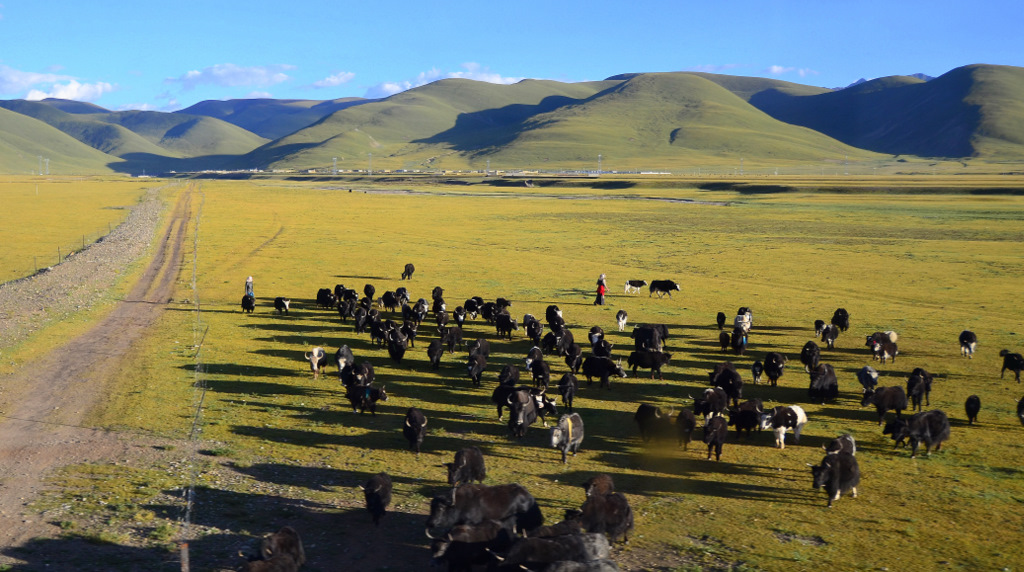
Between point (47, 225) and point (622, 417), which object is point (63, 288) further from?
point (47, 225)

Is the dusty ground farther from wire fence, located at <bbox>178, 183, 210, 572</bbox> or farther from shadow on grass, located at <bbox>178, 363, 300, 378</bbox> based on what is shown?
shadow on grass, located at <bbox>178, 363, 300, 378</bbox>

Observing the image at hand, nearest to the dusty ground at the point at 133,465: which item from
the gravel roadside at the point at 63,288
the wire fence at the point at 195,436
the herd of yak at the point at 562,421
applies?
the wire fence at the point at 195,436

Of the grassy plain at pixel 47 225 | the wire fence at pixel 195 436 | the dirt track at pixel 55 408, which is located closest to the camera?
the wire fence at pixel 195 436

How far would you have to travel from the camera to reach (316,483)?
13227 mm

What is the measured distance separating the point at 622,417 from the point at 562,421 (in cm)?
345

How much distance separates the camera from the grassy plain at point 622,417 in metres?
11.6

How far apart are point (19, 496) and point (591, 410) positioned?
38.7 feet

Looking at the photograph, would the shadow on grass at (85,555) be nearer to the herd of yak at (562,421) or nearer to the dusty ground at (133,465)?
the dusty ground at (133,465)

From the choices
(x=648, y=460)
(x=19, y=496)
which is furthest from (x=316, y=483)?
(x=648, y=460)

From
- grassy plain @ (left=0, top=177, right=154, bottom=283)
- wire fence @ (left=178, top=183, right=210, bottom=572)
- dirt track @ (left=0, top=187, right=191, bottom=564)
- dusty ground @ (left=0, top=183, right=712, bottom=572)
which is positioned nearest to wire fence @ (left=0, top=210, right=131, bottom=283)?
grassy plain @ (left=0, top=177, right=154, bottom=283)

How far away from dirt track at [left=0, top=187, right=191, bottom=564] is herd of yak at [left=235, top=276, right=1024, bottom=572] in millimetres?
4591

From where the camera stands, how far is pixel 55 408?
1725 centimetres

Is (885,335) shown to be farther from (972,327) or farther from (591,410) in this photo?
(591,410)

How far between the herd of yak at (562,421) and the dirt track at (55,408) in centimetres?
459
